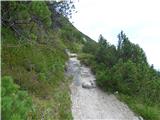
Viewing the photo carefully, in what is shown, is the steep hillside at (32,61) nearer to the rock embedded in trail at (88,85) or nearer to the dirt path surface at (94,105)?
the dirt path surface at (94,105)

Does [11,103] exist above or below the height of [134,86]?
above

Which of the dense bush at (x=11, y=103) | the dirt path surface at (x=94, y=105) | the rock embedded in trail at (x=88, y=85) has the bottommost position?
the dirt path surface at (x=94, y=105)

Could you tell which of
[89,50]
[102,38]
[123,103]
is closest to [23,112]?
[123,103]

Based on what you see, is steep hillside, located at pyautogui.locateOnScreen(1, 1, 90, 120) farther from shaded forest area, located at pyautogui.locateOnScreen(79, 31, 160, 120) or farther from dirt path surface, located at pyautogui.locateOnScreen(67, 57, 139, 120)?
shaded forest area, located at pyautogui.locateOnScreen(79, 31, 160, 120)

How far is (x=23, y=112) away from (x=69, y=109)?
8.01 metres

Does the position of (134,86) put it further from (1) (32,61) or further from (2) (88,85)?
(1) (32,61)

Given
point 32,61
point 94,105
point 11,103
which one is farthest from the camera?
point 94,105

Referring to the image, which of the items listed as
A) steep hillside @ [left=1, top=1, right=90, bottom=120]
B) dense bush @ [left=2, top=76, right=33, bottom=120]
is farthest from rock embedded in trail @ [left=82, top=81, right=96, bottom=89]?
dense bush @ [left=2, top=76, right=33, bottom=120]

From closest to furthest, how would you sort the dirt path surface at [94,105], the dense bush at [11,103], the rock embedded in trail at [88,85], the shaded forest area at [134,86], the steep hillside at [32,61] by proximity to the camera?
the dense bush at [11,103]
the steep hillside at [32,61]
the dirt path surface at [94,105]
the shaded forest area at [134,86]
the rock embedded in trail at [88,85]

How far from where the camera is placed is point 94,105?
51.5ft

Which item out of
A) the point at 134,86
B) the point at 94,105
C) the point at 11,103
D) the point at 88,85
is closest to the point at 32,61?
the point at 94,105

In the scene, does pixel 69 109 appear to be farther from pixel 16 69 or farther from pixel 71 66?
pixel 71 66

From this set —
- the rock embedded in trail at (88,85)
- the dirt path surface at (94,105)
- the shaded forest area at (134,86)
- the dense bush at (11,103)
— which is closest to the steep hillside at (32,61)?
the dirt path surface at (94,105)

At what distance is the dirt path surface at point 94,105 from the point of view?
46.9ft
